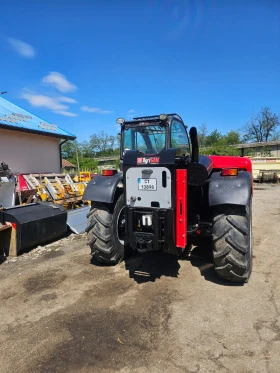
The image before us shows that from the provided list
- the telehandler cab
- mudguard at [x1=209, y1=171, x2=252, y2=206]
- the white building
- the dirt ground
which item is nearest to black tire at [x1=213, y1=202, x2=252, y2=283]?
the telehandler cab

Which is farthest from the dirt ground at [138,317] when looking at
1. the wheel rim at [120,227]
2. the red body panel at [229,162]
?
the red body panel at [229,162]

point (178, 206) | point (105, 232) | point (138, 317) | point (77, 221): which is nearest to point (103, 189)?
point (105, 232)

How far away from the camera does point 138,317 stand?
118 inches

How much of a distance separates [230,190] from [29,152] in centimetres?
1018

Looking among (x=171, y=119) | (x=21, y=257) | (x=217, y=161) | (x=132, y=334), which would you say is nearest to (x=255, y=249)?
(x=217, y=161)

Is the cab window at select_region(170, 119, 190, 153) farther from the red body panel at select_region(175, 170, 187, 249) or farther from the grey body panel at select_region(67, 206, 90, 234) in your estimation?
the grey body panel at select_region(67, 206, 90, 234)

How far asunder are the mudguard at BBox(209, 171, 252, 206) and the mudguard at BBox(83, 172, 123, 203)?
4.56 feet

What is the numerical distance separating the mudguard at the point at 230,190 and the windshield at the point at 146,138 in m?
1.42

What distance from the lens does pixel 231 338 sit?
2.61m

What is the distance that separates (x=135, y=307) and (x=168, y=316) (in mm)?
400

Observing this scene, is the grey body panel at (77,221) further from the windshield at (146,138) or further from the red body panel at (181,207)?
the red body panel at (181,207)

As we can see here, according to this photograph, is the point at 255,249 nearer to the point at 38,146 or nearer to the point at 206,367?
the point at 206,367

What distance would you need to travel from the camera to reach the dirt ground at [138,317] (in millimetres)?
2354

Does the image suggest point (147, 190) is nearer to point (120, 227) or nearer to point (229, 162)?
point (120, 227)
